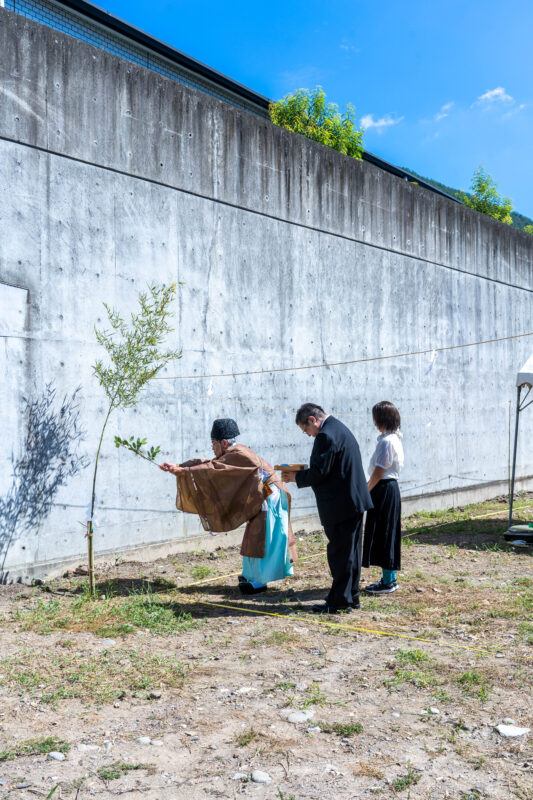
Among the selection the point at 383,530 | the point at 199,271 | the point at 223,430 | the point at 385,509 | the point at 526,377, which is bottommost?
the point at 383,530

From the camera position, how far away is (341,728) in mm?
3545

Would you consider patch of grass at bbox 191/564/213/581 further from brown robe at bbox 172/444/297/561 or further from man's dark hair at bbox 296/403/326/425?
man's dark hair at bbox 296/403/326/425

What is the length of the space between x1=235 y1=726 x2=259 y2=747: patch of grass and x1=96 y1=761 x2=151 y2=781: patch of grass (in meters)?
0.46

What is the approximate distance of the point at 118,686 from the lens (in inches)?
164

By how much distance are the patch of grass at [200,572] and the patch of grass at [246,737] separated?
3.57m

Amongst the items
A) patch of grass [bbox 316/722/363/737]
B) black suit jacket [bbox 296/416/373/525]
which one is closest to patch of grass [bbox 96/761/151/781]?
patch of grass [bbox 316/722/363/737]

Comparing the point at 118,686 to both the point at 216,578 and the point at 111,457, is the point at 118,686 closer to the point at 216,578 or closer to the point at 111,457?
the point at 216,578

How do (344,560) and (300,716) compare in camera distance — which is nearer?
(300,716)

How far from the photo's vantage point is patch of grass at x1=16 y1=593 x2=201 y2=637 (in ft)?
17.4

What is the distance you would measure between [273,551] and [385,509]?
3.46ft

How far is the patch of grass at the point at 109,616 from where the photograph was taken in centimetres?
531

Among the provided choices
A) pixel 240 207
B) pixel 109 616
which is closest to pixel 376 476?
pixel 109 616

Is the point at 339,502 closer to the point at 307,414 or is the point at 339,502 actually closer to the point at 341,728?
the point at 307,414

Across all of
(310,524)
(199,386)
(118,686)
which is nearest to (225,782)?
(118,686)
